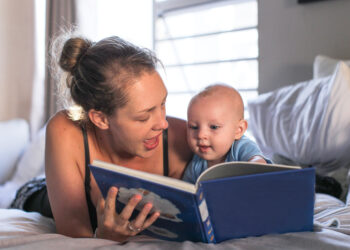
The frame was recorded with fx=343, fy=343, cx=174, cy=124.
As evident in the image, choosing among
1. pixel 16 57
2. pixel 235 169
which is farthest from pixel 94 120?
pixel 16 57

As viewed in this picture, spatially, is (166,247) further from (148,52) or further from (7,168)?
(7,168)

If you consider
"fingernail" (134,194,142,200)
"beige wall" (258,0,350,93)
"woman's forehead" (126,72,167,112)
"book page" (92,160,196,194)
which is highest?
"beige wall" (258,0,350,93)

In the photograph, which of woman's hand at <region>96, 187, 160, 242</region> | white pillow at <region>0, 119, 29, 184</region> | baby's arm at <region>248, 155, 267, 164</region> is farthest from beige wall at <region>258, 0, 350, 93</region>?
woman's hand at <region>96, 187, 160, 242</region>

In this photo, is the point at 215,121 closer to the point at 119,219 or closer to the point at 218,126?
the point at 218,126

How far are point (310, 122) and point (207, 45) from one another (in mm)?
1504

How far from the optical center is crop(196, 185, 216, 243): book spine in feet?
2.22

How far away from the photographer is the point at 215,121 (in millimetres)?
1091

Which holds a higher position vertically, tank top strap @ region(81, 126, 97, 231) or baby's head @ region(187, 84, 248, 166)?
baby's head @ region(187, 84, 248, 166)

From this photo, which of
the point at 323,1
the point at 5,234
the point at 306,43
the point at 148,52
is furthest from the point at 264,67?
the point at 5,234

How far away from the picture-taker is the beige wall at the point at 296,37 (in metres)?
2.21

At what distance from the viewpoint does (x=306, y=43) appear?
7.59 feet

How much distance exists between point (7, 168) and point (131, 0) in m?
1.95

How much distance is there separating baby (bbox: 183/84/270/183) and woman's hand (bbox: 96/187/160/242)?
36cm

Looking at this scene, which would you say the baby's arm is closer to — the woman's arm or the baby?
the baby
